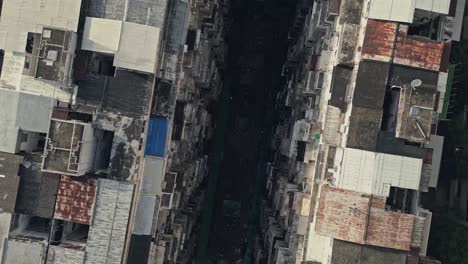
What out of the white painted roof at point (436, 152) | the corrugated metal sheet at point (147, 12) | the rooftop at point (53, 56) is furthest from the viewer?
the white painted roof at point (436, 152)

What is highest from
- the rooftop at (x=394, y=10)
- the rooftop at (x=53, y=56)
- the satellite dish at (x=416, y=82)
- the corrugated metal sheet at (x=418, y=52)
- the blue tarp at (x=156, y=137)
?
the rooftop at (x=394, y=10)

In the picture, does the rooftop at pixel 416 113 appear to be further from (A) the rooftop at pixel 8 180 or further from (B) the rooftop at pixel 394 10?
(A) the rooftop at pixel 8 180

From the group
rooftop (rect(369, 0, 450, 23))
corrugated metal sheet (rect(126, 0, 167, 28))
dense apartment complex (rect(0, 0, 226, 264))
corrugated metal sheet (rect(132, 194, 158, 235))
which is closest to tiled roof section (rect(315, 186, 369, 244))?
dense apartment complex (rect(0, 0, 226, 264))

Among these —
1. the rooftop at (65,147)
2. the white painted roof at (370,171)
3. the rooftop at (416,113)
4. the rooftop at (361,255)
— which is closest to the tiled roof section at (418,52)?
the rooftop at (416,113)

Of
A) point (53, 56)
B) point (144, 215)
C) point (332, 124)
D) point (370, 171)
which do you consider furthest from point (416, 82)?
point (53, 56)

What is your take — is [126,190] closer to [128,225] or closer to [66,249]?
[128,225]
